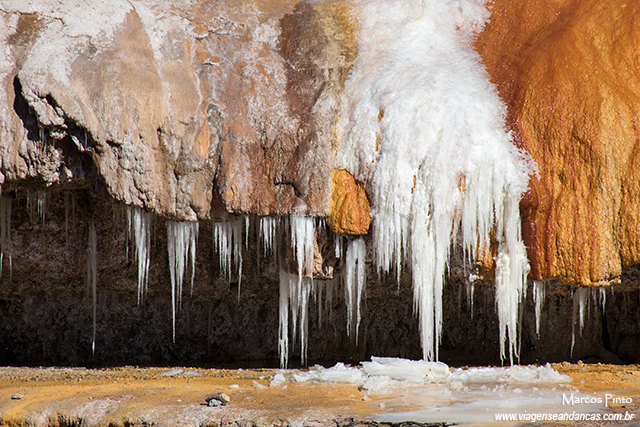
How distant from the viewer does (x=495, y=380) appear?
17.1 ft

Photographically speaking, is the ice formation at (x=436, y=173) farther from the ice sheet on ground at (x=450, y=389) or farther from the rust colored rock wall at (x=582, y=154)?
the ice sheet on ground at (x=450, y=389)

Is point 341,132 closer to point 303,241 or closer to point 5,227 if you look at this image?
point 303,241

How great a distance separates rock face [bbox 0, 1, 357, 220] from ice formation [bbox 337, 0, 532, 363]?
44 cm

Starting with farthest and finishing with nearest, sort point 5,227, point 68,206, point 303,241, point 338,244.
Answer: point 68,206
point 5,227
point 338,244
point 303,241

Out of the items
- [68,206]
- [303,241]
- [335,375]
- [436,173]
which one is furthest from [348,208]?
[68,206]

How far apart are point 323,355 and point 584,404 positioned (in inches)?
162

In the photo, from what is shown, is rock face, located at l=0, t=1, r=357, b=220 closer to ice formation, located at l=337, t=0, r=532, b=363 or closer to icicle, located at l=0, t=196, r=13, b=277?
ice formation, located at l=337, t=0, r=532, b=363

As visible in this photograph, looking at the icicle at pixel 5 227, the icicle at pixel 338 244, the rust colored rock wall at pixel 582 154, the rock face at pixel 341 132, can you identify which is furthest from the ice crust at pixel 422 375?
the icicle at pixel 5 227

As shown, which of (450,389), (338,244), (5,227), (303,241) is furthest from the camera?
(5,227)

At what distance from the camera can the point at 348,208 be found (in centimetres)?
→ 516

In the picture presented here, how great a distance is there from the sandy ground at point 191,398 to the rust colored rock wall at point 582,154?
3.99ft

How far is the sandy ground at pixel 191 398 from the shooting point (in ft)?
13.9

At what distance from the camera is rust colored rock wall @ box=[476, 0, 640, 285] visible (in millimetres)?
4949

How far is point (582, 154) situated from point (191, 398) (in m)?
4.10
